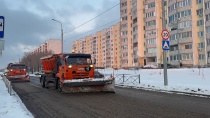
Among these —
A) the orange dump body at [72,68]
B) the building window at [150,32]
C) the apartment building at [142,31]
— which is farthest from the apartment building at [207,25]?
the orange dump body at [72,68]

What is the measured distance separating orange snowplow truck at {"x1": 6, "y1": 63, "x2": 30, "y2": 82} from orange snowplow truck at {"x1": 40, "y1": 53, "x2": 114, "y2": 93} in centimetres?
1891

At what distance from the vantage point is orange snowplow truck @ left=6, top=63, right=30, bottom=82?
38.5m

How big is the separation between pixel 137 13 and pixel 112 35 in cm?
5706

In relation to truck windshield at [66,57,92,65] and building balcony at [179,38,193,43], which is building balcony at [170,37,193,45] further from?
truck windshield at [66,57,92,65]

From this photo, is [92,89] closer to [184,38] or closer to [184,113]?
[184,113]

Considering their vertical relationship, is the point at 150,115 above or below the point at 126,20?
below

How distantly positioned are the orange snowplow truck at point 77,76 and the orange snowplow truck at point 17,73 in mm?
18908

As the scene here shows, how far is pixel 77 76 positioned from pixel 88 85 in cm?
119

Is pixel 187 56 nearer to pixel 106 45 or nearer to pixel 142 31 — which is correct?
pixel 142 31

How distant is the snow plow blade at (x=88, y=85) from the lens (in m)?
17.5

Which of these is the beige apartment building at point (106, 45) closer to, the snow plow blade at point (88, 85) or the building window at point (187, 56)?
the building window at point (187, 56)

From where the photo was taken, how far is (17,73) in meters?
38.7

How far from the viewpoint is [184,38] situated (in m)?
69.8

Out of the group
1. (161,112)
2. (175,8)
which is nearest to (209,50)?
(175,8)
